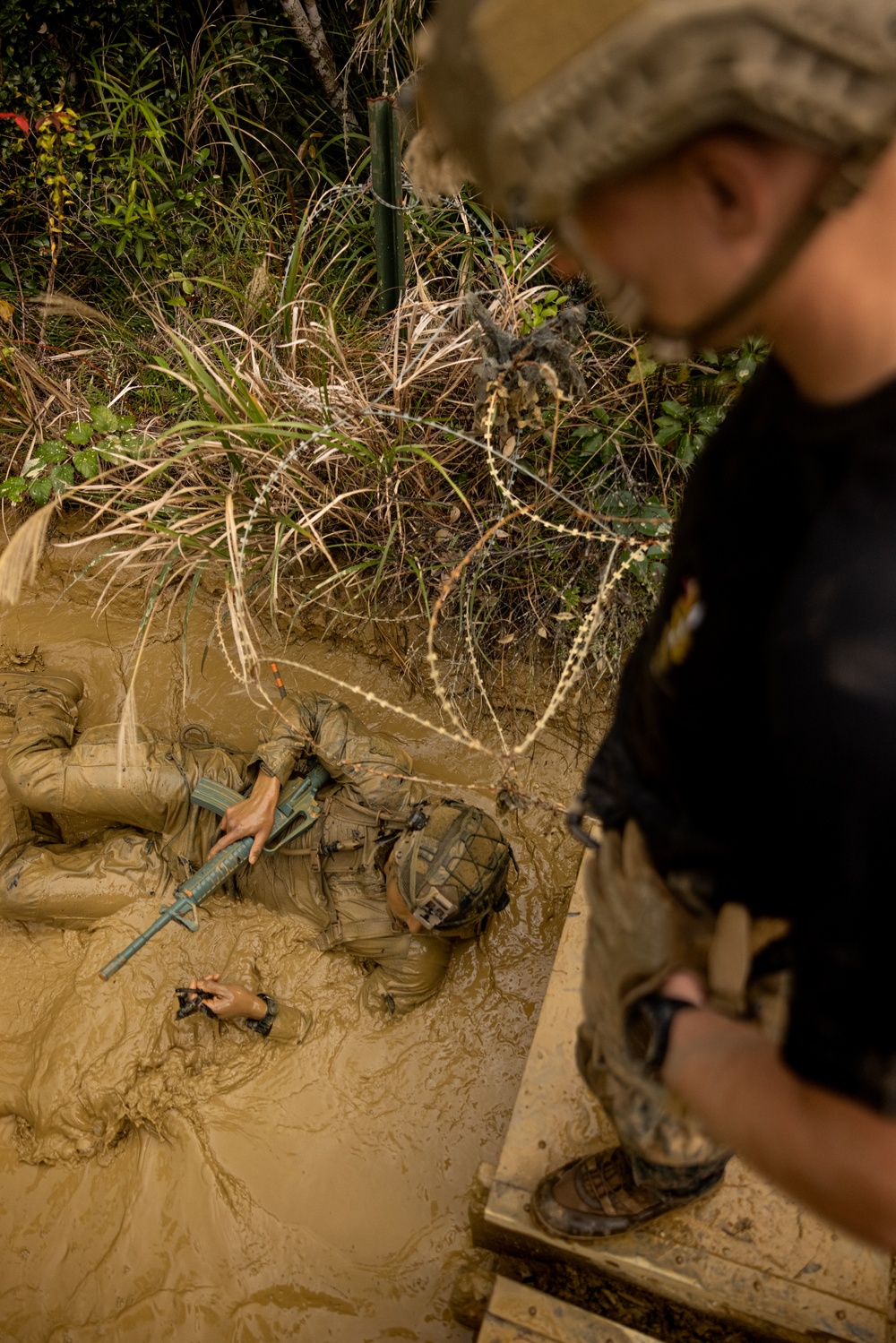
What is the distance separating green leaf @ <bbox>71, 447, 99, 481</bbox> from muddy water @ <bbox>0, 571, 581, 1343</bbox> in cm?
148

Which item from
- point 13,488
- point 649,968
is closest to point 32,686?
point 13,488

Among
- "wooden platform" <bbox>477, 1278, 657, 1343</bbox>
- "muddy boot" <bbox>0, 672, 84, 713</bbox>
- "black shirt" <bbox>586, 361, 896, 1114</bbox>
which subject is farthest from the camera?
"muddy boot" <bbox>0, 672, 84, 713</bbox>

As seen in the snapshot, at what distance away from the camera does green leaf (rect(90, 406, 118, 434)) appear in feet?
9.27

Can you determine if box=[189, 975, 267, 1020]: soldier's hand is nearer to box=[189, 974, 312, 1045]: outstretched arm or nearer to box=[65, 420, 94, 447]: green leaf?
box=[189, 974, 312, 1045]: outstretched arm

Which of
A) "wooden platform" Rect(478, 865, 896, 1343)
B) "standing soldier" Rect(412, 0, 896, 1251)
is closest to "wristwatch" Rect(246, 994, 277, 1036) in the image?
"wooden platform" Rect(478, 865, 896, 1343)

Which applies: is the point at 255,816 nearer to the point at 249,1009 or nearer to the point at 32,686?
the point at 249,1009

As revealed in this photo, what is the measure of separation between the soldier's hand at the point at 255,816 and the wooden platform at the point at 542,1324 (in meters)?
1.32

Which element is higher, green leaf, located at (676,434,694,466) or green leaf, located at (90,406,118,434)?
green leaf, located at (676,434,694,466)

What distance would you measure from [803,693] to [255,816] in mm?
2182

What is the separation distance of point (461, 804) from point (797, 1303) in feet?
4.67

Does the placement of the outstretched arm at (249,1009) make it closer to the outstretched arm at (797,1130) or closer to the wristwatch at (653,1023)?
the wristwatch at (653,1023)

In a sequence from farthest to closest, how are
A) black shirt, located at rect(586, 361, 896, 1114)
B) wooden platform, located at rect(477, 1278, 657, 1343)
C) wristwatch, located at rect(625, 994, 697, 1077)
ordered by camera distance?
wooden platform, located at rect(477, 1278, 657, 1343)
wristwatch, located at rect(625, 994, 697, 1077)
black shirt, located at rect(586, 361, 896, 1114)

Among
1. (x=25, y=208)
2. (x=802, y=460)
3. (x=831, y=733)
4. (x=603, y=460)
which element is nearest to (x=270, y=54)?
(x=25, y=208)

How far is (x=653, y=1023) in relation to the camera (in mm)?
1099
